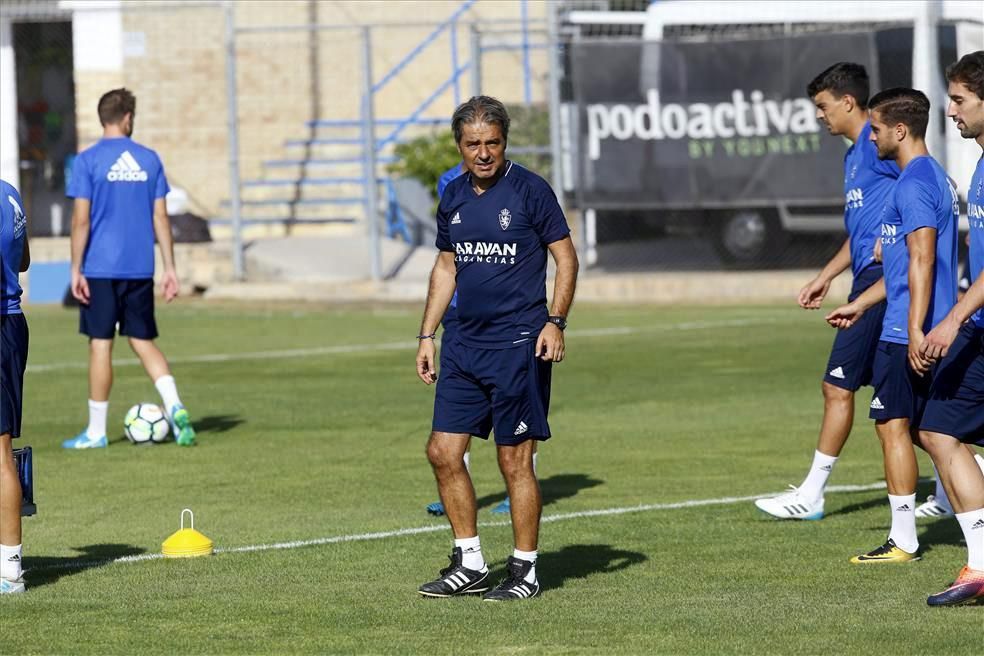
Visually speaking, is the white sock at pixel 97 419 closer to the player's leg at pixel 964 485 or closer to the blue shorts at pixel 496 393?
the blue shorts at pixel 496 393

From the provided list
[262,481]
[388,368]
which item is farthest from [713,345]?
[262,481]

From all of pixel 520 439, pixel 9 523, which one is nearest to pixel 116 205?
pixel 9 523

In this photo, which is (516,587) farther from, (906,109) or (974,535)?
(906,109)

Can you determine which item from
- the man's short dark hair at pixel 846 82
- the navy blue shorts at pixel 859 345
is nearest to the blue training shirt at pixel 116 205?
the man's short dark hair at pixel 846 82

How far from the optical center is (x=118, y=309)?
12609mm

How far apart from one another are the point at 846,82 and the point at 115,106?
5.43 metres

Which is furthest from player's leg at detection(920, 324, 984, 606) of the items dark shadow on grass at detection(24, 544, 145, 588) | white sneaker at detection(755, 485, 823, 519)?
dark shadow on grass at detection(24, 544, 145, 588)

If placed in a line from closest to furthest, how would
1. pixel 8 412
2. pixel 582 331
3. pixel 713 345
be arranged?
pixel 8 412 → pixel 713 345 → pixel 582 331

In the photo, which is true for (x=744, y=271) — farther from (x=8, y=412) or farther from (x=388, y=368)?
(x=8, y=412)

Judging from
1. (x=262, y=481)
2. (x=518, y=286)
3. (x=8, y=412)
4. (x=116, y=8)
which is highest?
(x=116, y=8)

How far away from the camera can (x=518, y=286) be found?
Result: 7.47 metres

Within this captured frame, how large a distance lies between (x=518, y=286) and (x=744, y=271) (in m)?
16.9

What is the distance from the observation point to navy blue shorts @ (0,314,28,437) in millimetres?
7559

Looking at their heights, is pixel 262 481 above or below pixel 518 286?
below
